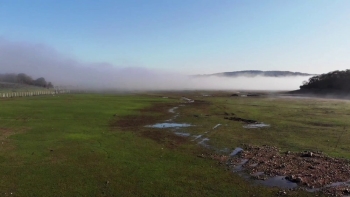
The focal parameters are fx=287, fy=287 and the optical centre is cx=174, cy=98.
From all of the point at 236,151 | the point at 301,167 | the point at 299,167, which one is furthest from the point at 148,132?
the point at 301,167

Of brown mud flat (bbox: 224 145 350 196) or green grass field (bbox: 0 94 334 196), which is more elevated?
green grass field (bbox: 0 94 334 196)

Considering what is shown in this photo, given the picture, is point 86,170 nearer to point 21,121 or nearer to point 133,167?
point 133,167

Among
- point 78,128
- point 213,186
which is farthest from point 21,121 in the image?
point 213,186

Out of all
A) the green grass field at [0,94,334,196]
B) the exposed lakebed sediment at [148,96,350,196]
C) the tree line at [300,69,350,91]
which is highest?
the tree line at [300,69,350,91]

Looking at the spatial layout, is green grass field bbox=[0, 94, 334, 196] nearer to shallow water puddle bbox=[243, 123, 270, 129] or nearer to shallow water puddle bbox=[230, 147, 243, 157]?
shallow water puddle bbox=[230, 147, 243, 157]

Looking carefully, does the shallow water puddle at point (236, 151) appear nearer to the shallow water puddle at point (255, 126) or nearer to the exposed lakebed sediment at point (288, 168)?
the exposed lakebed sediment at point (288, 168)

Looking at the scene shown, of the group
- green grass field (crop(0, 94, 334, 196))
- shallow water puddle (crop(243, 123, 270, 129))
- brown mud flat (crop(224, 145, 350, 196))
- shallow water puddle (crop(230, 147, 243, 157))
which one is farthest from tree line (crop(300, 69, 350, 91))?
brown mud flat (crop(224, 145, 350, 196))

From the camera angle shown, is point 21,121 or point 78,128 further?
point 21,121
